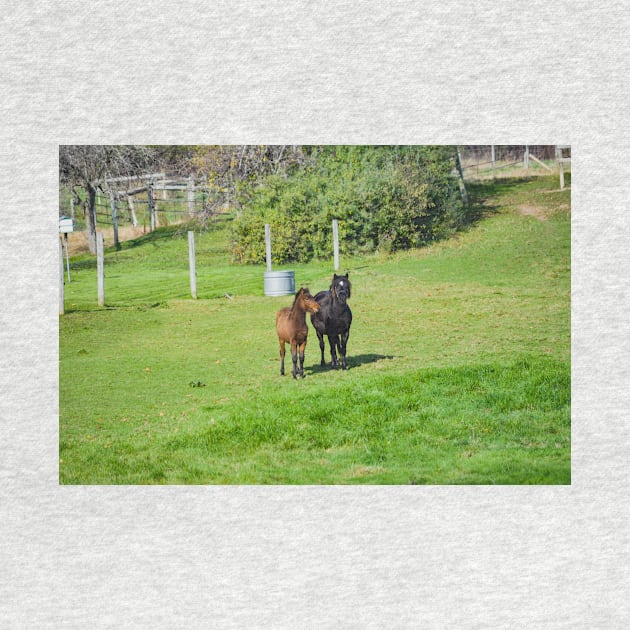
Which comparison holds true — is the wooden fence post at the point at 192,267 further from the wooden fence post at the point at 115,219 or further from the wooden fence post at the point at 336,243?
the wooden fence post at the point at 336,243

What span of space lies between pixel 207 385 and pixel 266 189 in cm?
153

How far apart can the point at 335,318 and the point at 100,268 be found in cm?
176

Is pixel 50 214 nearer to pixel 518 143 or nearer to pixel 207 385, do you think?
pixel 207 385

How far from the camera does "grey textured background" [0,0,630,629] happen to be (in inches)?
251

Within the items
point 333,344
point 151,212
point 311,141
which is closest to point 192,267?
point 151,212

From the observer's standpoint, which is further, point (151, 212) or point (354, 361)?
point (151, 212)

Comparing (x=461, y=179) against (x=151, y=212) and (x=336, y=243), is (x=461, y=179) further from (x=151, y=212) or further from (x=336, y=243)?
(x=151, y=212)

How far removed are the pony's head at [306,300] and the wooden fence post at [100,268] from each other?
1.41 meters

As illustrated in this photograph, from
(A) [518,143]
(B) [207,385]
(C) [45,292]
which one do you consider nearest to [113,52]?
(C) [45,292]

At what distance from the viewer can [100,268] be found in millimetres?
7258

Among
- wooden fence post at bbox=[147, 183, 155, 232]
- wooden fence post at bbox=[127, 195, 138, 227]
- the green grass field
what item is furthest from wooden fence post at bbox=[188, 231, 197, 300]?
wooden fence post at bbox=[127, 195, 138, 227]

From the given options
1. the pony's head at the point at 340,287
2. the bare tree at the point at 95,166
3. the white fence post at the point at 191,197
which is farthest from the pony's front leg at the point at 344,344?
the bare tree at the point at 95,166

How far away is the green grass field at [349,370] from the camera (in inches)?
265

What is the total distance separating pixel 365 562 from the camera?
250 inches
